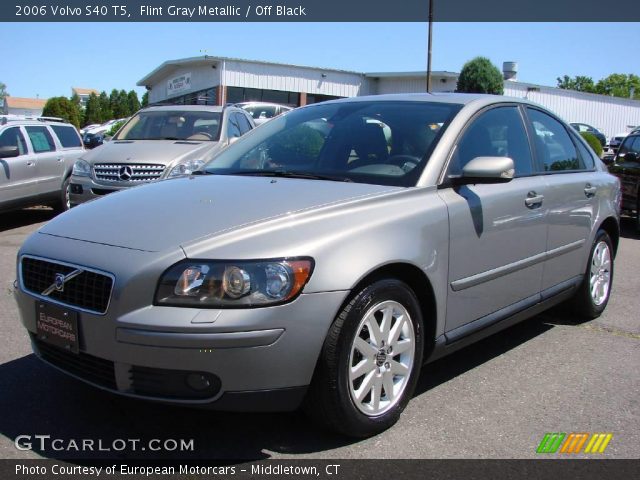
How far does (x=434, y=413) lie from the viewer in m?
3.47

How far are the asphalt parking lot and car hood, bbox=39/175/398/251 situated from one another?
0.91m

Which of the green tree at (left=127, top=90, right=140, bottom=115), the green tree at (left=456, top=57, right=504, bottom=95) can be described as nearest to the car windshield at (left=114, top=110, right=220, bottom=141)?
the green tree at (left=456, top=57, right=504, bottom=95)

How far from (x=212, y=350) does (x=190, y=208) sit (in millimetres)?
849

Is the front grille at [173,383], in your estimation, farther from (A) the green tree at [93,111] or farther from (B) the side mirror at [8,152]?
(A) the green tree at [93,111]

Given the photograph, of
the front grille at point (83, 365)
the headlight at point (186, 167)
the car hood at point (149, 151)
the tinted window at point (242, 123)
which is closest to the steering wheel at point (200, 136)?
the car hood at point (149, 151)

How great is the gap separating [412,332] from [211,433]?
109 cm

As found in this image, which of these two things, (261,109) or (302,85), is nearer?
(261,109)

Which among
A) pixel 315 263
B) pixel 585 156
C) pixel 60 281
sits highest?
pixel 585 156

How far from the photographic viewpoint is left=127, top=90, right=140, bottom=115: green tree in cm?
8719

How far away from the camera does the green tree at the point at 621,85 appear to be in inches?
4520

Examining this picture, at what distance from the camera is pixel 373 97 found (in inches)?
177

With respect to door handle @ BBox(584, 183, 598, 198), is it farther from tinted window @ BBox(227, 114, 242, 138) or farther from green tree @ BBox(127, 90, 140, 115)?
green tree @ BBox(127, 90, 140, 115)

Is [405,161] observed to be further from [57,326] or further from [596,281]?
[596,281]

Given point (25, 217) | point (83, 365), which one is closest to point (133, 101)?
point (25, 217)
